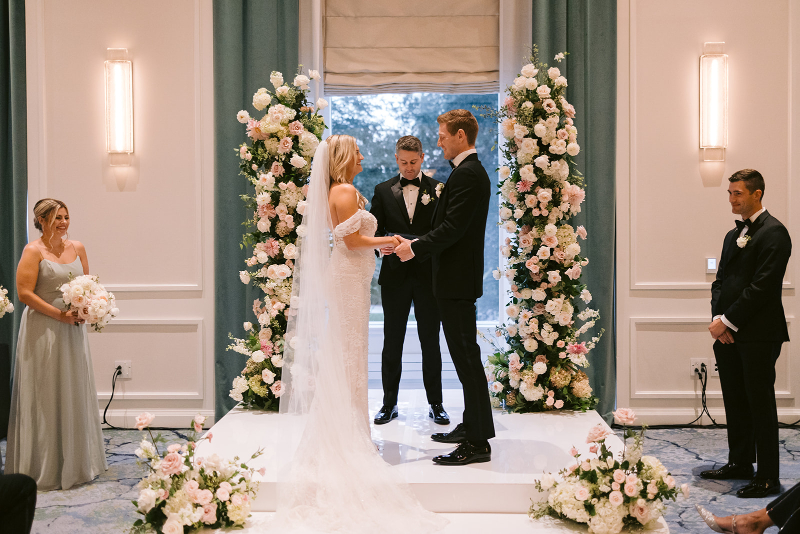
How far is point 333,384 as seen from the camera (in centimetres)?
343

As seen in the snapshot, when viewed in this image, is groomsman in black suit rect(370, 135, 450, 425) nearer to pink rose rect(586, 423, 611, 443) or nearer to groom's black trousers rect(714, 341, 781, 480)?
pink rose rect(586, 423, 611, 443)

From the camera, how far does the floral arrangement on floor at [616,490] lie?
9.77ft

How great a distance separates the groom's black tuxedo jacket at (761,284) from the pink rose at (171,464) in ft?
10.1

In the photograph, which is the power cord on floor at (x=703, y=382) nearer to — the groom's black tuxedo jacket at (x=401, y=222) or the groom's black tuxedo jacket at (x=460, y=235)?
the groom's black tuxedo jacket at (x=401, y=222)

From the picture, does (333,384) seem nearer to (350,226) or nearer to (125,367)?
(350,226)

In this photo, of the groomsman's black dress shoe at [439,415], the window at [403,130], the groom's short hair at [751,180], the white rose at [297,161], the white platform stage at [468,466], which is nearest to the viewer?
the white platform stage at [468,466]

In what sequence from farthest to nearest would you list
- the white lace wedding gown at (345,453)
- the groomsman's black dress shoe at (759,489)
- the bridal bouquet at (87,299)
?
the bridal bouquet at (87,299), the groomsman's black dress shoe at (759,489), the white lace wedding gown at (345,453)

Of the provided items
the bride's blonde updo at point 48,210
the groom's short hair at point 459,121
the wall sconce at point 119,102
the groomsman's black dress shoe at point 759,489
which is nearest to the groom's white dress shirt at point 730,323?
the groomsman's black dress shoe at point 759,489

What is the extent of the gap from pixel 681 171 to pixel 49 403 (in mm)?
4782

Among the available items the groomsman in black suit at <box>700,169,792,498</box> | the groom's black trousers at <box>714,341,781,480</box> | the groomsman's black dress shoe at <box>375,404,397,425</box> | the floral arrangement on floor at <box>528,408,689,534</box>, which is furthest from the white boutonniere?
the groomsman's black dress shoe at <box>375,404,397,425</box>

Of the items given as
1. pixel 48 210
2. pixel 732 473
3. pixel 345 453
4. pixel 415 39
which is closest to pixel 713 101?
pixel 415 39

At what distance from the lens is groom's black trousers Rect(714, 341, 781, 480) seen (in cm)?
376

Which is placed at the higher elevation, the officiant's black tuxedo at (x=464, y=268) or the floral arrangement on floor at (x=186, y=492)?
the officiant's black tuxedo at (x=464, y=268)

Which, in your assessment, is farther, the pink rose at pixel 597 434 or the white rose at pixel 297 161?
the white rose at pixel 297 161
